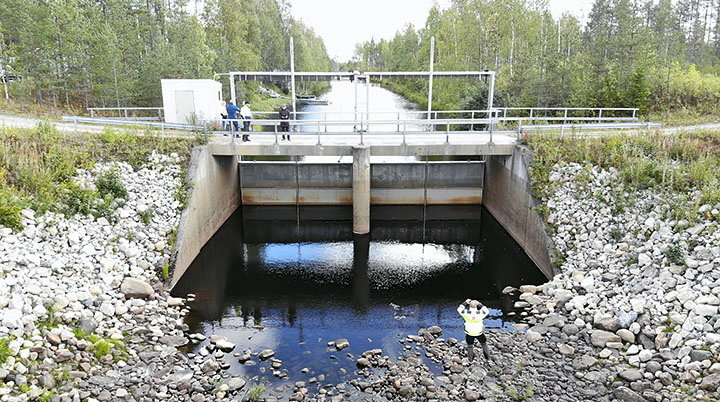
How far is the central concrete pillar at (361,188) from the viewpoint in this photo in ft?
64.5

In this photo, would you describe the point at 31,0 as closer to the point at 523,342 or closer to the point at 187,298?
the point at 187,298

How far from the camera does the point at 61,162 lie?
50.3 feet

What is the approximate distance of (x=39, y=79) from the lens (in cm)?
3064

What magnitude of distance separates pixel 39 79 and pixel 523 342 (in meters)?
33.0

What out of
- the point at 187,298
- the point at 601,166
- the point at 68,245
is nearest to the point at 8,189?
the point at 68,245

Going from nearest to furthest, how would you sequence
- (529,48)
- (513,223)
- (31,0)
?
(513,223) < (31,0) < (529,48)

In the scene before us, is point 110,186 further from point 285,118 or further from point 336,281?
point 336,281

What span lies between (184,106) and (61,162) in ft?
27.5

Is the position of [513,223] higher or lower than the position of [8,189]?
lower

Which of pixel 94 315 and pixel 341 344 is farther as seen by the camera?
pixel 341 344

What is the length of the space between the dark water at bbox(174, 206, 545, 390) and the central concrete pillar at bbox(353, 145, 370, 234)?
0.60m

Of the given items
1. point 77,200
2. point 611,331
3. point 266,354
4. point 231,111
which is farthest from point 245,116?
point 611,331

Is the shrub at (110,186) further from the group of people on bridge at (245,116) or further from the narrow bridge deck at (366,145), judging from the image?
the group of people on bridge at (245,116)

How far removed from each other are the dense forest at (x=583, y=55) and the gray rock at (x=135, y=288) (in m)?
24.8
